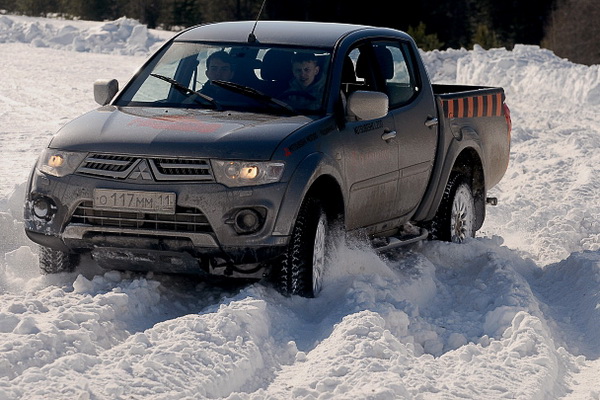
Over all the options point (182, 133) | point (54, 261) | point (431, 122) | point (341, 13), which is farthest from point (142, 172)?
point (341, 13)

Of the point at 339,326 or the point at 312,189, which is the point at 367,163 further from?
the point at 339,326

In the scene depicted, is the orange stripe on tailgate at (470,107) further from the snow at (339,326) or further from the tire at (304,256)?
the tire at (304,256)

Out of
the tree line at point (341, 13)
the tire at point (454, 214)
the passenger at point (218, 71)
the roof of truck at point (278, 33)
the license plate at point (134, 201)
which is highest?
the roof of truck at point (278, 33)

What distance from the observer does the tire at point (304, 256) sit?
7062 millimetres

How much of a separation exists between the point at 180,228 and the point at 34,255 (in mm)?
1333

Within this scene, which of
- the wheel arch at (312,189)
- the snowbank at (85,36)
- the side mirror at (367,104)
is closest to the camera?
the wheel arch at (312,189)

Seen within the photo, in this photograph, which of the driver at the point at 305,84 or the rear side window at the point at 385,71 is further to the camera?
the rear side window at the point at 385,71

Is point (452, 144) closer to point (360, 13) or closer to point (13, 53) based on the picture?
point (13, 53)

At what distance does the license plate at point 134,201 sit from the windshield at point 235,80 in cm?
106

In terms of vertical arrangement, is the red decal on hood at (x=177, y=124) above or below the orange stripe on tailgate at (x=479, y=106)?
above

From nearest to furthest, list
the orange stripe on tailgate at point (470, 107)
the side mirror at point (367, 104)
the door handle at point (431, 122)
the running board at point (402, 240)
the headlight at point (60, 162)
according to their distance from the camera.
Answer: the headlight at point (60, 162)
the side mirror at point (367, 104)
the running board at point (402, 240)
the door handle at point (431, 122)
the orange stripe on tailgate at point (470, 107)

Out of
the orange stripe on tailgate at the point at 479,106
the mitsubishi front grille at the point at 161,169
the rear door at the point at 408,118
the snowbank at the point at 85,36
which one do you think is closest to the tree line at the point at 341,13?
the snowbank at the point at 85,36

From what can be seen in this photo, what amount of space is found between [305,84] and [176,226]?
1465 mm

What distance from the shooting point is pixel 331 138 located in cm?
748
